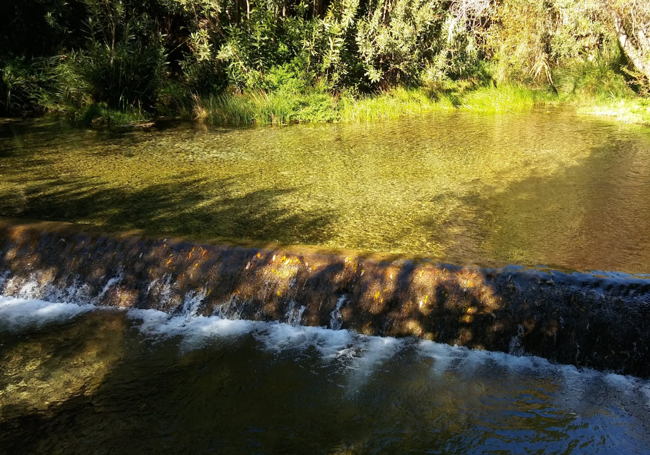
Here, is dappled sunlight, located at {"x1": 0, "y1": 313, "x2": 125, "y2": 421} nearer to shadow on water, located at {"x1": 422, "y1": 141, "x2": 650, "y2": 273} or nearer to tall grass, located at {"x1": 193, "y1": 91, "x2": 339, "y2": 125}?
shadow on water, located at {"x1": 422, "y1": 141, "x2": 650, "y2": 273}

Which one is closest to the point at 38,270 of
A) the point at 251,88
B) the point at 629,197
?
the point at 629,197

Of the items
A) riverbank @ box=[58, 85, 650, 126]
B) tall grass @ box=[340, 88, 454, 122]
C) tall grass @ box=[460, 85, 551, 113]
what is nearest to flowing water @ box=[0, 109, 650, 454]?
riverbank @ box=[58, 85, 650, 126]

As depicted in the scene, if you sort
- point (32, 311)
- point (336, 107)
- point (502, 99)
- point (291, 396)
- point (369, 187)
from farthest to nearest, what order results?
point (502, 99)
point (336, 107)
point (369, 187)
point (32, 311)
point (291, 396)

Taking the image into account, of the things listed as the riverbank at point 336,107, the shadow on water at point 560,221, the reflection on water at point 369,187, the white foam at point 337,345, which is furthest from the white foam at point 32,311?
the riverbank at point 336,107

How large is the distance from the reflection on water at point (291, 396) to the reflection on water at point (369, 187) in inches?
44.1

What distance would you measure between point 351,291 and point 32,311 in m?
2.66

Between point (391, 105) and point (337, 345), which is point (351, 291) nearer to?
point (337, 345)

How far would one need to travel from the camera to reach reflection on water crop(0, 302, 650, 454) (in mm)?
2930

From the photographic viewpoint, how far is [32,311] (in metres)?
4.46

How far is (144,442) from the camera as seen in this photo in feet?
9.60

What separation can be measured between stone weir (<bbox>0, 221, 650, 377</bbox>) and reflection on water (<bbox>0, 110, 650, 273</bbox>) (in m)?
0.48

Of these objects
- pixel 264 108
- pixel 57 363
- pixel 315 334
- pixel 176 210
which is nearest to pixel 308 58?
pixel 264 108

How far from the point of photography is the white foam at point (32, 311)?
14.1 ft

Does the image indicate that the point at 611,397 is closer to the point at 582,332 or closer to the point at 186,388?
the point at 582,332
